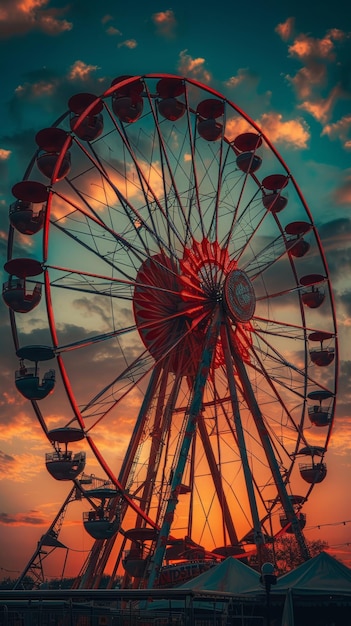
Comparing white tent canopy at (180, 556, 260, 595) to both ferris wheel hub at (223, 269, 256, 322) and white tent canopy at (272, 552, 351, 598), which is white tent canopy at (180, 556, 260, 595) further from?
ferris wheel hub at (223, 269, 256, 322)

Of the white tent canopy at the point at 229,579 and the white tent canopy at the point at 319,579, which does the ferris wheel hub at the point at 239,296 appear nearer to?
the white tent canopy at the point at 229,579

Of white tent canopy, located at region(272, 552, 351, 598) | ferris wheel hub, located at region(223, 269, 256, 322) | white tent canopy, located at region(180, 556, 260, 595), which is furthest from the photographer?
ferris wheel hub, located at region(223, 269, 256, 322)

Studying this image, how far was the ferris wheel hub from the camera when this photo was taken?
28234 mm

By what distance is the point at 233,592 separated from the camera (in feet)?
65.4

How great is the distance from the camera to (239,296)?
94.5ft

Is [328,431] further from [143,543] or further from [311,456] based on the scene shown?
[143,543]

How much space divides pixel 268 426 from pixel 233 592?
954 cm

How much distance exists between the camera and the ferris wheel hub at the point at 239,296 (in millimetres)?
28234

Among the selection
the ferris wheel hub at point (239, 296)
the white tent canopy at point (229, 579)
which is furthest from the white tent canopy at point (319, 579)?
the ferris wheel hub at point (239, 296)

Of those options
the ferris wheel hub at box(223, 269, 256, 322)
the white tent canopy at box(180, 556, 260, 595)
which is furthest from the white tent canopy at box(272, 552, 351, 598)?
the ferris wheel hub at box(223, 269, 256, 322)

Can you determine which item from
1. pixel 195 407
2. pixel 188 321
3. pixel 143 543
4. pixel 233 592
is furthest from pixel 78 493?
pixel 233 592

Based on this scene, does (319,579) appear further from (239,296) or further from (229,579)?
(239,296)

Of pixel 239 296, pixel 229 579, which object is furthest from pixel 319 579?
pixel 239 296

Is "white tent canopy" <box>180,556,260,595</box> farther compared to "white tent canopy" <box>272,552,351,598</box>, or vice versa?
"white tent canopy" <box>180,556,260,595</box>
